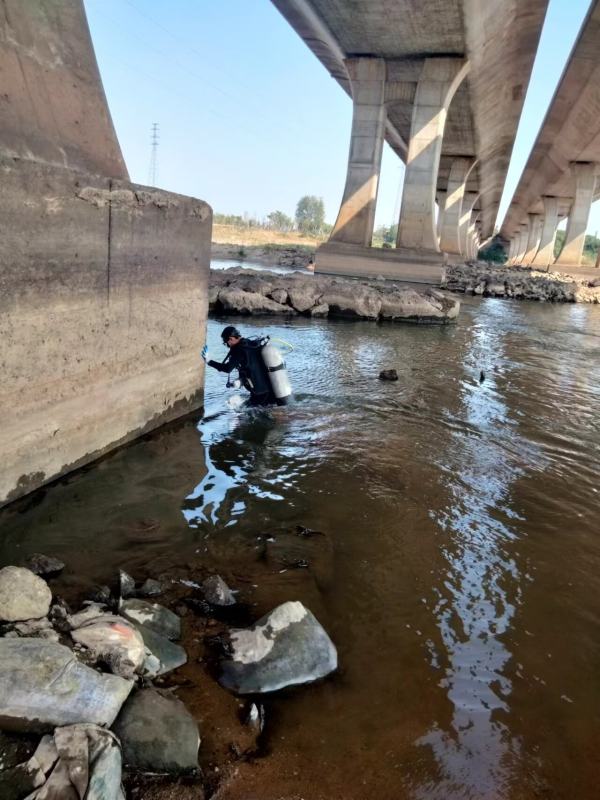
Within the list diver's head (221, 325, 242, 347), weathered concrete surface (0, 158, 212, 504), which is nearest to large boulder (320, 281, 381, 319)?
diver's head (221, 325, 242, 347)

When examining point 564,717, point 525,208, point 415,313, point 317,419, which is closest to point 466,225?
point 525,208

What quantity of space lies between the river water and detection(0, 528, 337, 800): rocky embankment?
0.15 meters

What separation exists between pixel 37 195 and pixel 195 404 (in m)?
3.29

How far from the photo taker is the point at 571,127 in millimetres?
36812

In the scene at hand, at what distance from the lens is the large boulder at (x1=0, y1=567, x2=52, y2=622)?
2.71 meters

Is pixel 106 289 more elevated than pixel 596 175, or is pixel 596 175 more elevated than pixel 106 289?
pixel 596 175

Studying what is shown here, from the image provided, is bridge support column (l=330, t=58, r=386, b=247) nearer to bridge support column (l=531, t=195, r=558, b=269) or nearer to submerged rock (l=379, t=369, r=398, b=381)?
submerged rock (l=379, t=369, r=398, b=381)

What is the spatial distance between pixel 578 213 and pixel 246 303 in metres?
40.8

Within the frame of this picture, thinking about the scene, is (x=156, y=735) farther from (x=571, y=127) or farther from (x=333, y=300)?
(x=571, y=127)

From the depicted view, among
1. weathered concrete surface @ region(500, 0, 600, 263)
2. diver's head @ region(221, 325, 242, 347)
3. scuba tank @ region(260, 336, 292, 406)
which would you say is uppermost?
weathered concrete surface @ region(500, 0, 600, 263)

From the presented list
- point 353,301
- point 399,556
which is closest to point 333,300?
point 353,301

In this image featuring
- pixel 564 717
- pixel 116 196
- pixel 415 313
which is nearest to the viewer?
pixel 564 717

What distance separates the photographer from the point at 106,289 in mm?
4734

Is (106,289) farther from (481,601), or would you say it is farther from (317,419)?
(481,601)
